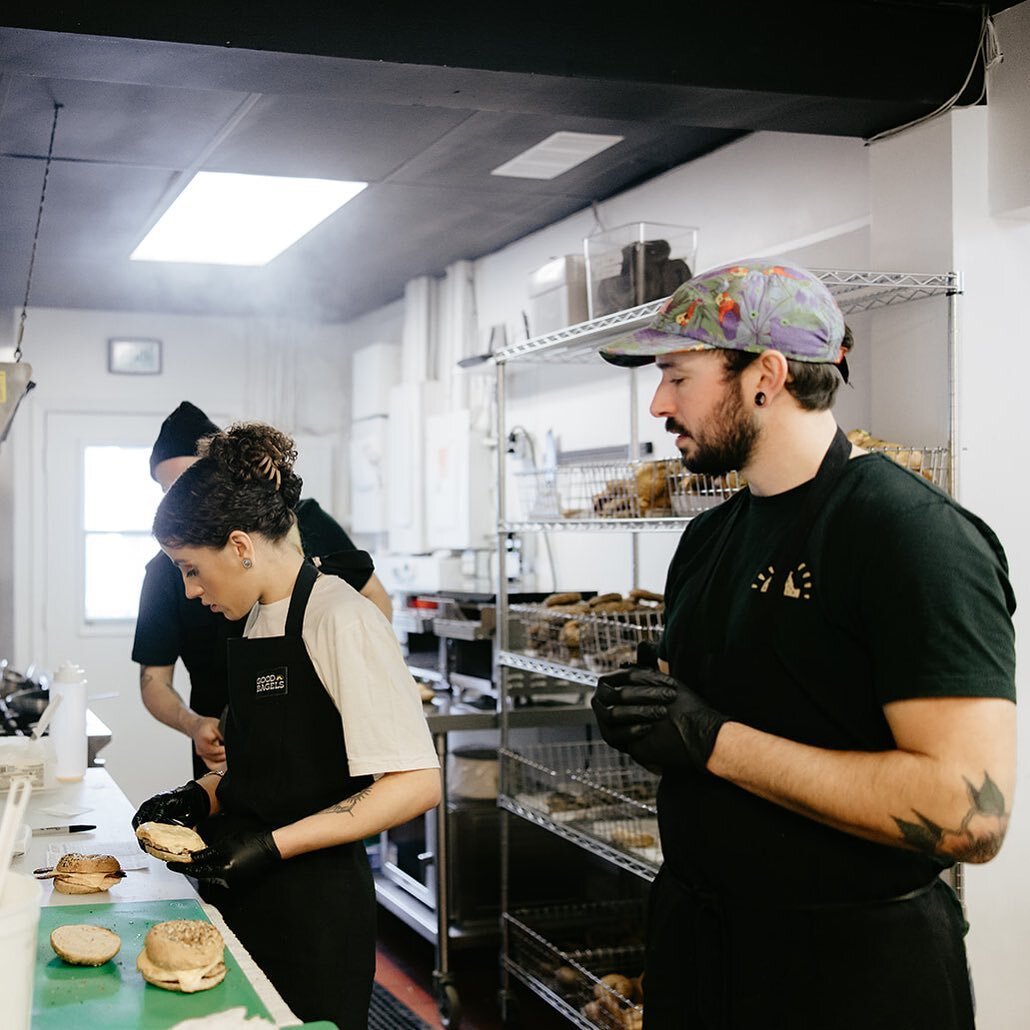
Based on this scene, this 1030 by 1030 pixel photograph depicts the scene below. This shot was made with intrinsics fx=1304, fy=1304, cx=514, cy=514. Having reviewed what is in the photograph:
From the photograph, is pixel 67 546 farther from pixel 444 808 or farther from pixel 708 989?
pixel 708 989

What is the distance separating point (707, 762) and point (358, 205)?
3.72m

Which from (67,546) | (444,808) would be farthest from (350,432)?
(444,808)

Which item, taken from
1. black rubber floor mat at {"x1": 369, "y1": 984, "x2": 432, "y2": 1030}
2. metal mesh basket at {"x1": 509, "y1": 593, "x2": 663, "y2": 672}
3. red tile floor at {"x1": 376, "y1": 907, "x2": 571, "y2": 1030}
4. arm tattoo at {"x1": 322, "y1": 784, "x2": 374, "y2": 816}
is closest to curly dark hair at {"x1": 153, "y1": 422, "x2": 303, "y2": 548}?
arm tattoo at {"x1": 322, "y1": 784, "x2": 374, "y2": 816}

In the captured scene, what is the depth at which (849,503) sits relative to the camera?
1.73m

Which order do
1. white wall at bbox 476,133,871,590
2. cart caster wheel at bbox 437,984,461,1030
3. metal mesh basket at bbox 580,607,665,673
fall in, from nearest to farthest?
metal mesh basket at bbox 580,607,665,673
white wall at bbox 476,133,871,590
cart caster wheel at bbox 437,984,461,1030

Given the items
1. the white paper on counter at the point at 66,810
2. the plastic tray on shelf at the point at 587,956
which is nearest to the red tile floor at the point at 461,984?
the plastic tray on shelf at the point at 587,956

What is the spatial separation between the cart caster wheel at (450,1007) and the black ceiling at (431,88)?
2706 mm

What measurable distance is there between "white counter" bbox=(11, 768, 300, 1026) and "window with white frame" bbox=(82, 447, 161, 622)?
4099 millimetres

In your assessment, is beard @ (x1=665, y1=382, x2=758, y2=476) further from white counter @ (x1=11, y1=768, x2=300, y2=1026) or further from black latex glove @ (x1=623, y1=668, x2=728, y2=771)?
white counter @ (x1=11, y1=768, x2=300, y2=1026)

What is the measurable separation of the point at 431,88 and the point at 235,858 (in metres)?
1.80

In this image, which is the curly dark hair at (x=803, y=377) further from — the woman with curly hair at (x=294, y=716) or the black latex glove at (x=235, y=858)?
the black latex glove at (x=235, y=858)

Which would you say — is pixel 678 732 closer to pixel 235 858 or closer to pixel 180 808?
pixel 235 858

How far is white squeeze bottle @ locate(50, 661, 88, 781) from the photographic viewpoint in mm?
3172

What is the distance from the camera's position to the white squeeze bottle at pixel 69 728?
3.17 m
